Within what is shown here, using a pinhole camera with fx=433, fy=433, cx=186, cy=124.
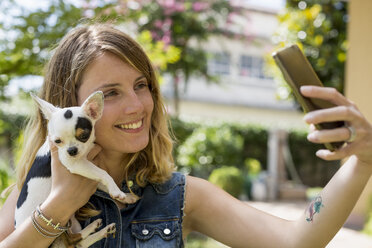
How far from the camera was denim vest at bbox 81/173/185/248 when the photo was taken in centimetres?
191

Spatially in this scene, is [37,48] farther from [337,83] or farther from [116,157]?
[337,83]

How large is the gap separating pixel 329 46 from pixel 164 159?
26.6 feet

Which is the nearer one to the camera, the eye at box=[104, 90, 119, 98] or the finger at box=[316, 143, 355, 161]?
the finger at box=[316, 143, 355, 161]

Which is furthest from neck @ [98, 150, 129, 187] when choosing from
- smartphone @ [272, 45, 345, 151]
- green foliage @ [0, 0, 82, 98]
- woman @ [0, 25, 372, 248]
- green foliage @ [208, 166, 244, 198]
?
green foliage @ [208, 166, 244, 198]

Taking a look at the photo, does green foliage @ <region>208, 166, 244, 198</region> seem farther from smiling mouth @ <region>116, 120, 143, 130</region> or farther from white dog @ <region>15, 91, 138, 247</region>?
white dog @ <region>15, 91, 138, 247</region>

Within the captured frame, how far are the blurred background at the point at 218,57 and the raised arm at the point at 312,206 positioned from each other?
0.84 metres

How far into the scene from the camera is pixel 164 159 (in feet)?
6.93

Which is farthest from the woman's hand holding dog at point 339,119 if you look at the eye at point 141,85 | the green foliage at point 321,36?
the green foliage at point 321,36

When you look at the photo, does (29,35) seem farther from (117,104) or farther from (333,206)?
(333,206)

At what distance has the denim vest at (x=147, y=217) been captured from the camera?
6.27ft

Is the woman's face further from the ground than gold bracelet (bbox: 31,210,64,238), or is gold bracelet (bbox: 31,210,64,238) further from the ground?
the woman's face

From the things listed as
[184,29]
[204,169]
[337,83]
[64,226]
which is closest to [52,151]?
[64,226]

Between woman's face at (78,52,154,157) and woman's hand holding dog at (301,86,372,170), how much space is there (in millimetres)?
768

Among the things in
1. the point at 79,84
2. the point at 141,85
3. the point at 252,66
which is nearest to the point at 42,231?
the point at 79,84
